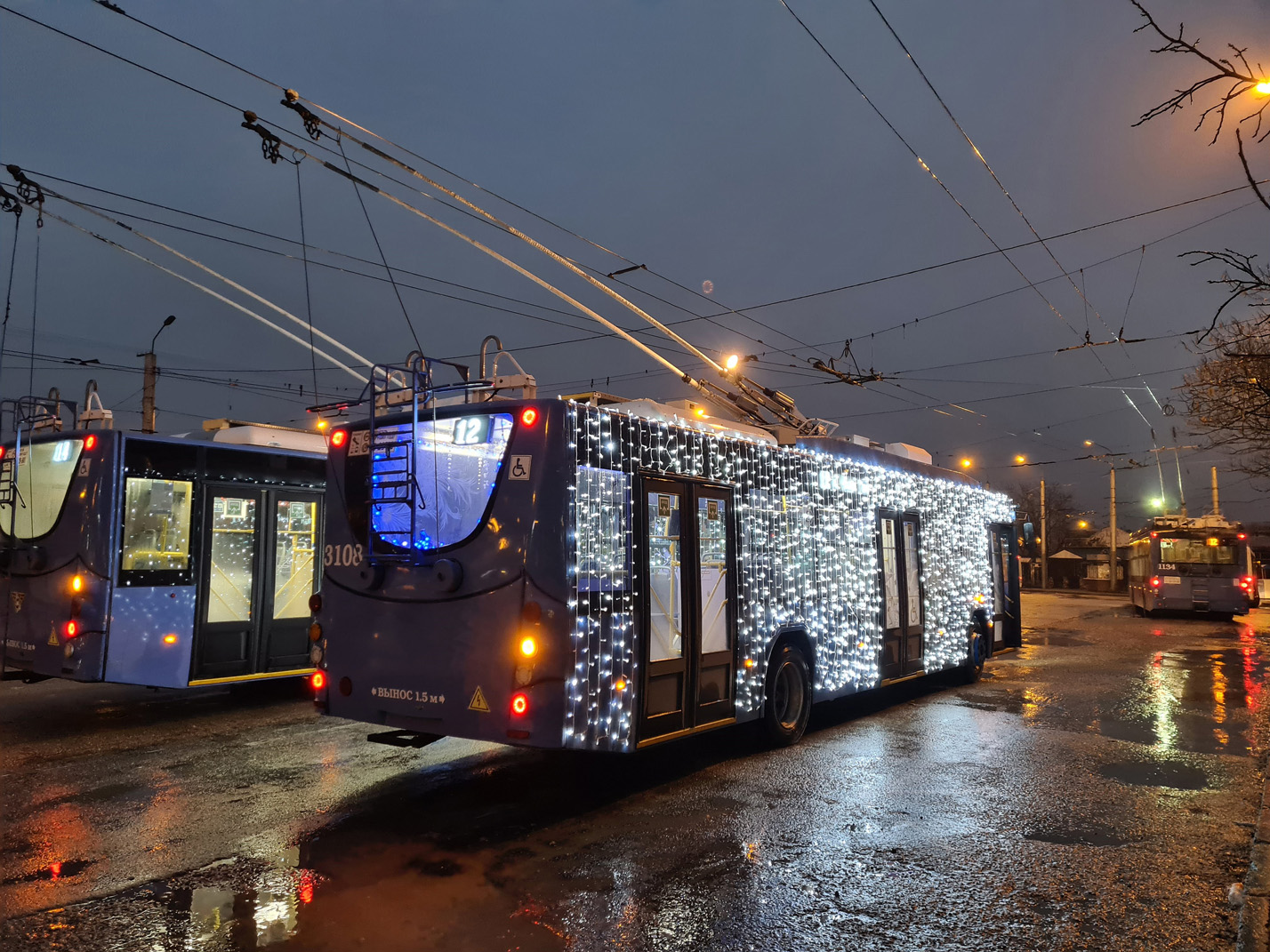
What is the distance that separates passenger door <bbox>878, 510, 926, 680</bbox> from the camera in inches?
436

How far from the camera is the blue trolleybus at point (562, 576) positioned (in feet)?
20.2

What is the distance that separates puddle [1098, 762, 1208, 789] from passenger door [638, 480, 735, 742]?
3544 mm

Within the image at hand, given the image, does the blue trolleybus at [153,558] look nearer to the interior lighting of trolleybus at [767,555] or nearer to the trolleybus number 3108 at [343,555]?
the trolleybus number 3108 at [343,555]

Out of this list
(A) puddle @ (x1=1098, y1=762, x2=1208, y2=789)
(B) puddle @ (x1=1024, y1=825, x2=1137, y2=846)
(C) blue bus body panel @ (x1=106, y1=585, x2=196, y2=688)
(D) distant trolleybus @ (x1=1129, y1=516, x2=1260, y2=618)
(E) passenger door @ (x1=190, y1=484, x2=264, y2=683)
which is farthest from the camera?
(D) distant trolleybus @ (x1=1129, y1=516, x2=1260, y2=618)

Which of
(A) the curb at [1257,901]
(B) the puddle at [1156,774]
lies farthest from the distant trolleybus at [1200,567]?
(A) the curb at [1257,901]

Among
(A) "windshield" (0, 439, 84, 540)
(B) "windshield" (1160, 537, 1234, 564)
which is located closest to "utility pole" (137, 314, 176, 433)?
(A) "windshield" (0, 439, 84, 540)

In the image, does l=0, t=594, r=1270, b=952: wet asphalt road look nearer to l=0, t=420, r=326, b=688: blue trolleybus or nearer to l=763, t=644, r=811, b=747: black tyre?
l=763, t=644, r=811, b=747: black tyre

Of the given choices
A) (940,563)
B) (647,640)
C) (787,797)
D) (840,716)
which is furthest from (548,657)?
(940,563)

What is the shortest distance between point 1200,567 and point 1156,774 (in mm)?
24902

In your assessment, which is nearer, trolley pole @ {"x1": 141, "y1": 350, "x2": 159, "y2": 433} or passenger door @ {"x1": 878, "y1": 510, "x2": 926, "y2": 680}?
passenger door @ {"x1": 878, "y1": 510, "x2": 926, "y2": 680}

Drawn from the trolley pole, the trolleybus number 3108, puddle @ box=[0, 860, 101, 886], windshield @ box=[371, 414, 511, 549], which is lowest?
puddle @ box=[0, 860, 101, 886]

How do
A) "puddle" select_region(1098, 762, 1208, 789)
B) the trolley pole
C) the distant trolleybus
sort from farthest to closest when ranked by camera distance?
the distant trolleybus, the trolley pole, "puddle" select_region(1098, 762, 1208, 789)

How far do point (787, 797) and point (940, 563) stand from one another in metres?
6.80

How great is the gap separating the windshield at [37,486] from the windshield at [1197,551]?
3073cm
